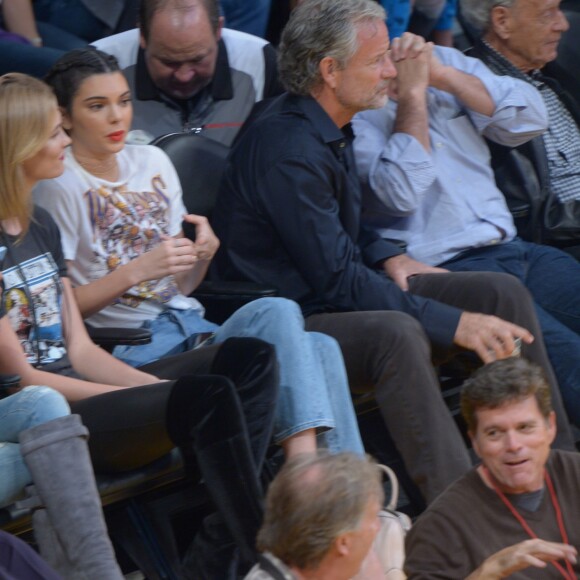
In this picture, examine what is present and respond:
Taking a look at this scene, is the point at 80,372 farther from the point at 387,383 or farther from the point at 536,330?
the point at 536,330

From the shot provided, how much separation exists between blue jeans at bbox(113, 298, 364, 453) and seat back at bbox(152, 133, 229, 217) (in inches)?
26.1

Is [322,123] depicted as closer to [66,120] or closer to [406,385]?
[66,120]

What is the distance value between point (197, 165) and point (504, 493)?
1466mm

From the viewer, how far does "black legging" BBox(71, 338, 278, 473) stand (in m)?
3.03

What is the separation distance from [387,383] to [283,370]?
0.32 meters

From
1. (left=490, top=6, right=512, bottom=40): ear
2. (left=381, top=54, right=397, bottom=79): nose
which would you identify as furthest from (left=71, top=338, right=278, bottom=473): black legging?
(left=490, top=6, right=512, bottom=40): ear

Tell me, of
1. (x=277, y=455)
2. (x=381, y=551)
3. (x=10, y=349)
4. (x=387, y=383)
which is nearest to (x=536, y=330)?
(x=387, y=383)

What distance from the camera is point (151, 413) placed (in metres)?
3.02

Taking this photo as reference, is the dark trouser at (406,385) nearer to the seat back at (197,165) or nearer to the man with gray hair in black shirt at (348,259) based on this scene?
the man with gray hair in black shirt at (348,259)

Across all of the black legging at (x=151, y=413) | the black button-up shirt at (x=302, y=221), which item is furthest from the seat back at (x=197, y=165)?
the black legging at (x=151, y=413)

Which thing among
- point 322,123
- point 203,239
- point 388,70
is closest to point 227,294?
point 203,239

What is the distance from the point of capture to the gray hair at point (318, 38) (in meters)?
3.79

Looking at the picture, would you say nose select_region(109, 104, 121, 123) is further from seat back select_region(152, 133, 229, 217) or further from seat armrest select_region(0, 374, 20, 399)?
seat armrest select_region(0, 374, 20, 399)

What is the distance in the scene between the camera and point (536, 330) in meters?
3.75
